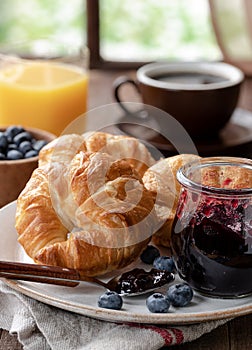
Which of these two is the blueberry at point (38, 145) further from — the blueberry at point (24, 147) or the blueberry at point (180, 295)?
the blueberry at point (180, 295)

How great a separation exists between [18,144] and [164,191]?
50 cm

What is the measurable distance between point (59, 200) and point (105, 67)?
1.61 meters

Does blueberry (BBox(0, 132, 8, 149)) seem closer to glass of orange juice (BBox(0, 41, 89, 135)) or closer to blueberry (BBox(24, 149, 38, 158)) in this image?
blueberry (BBox(24, 149, 38, 158))

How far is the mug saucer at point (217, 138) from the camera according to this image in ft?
6.00

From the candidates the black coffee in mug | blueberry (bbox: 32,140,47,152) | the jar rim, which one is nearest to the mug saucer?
the black coffee in mug

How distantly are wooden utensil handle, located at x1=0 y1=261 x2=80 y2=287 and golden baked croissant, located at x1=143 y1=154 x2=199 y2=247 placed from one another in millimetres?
226

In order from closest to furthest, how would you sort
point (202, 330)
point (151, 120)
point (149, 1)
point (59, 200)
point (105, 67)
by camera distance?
1. point (202, 330)
2. point (59, 200)
3. point (151, 120)
4. point (105, 67)
5. point (149, 1)

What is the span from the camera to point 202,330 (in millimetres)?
1157

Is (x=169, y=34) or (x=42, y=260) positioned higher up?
(x=42, y=260)

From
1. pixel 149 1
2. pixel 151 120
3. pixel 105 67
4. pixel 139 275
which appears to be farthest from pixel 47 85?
pixel 149 1

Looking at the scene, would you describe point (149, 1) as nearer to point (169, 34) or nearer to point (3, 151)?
point (169, 34)

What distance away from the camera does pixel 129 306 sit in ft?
3.81

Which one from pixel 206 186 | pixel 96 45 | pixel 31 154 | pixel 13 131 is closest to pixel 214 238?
pixel 206 186

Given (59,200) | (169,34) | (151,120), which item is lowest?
(169,34)
